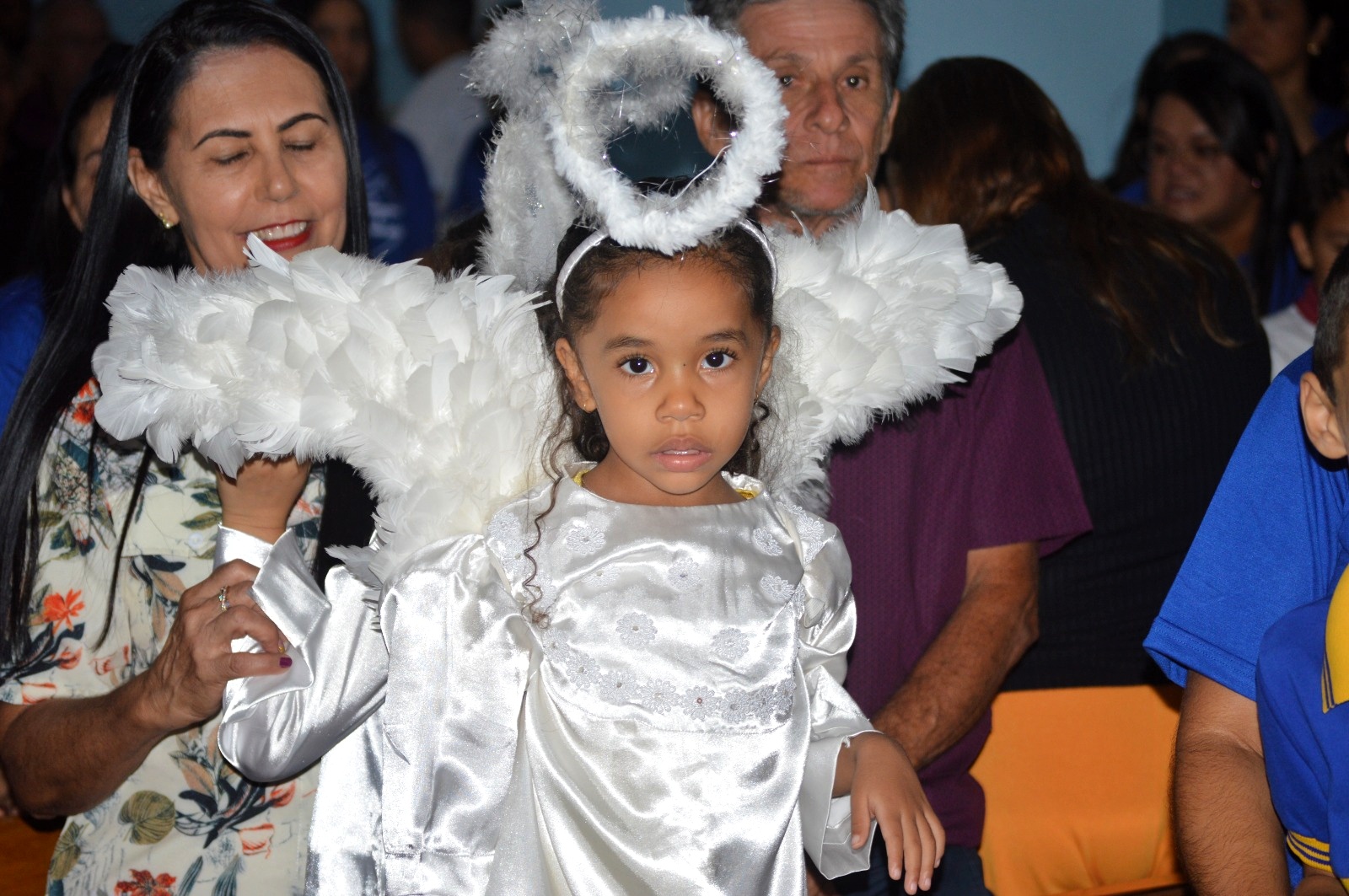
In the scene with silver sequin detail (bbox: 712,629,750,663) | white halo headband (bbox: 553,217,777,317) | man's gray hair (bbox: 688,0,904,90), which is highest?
man's gray hair (bbox: 688,0,904,90)

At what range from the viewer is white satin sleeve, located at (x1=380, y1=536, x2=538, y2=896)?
5.05 feet

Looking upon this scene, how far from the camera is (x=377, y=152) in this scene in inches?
179

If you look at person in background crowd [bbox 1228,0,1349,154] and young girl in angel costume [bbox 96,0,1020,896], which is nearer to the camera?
young girl in angel costume [bbox 96,0,1020,896]

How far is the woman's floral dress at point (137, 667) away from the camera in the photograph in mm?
1768

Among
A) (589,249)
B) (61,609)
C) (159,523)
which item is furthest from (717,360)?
(61,609)

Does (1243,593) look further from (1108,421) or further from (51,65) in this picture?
(51,65)

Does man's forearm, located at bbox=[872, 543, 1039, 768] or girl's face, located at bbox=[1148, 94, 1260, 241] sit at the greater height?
girl's face, located at bbox=[1148, 94, 1260, 241]

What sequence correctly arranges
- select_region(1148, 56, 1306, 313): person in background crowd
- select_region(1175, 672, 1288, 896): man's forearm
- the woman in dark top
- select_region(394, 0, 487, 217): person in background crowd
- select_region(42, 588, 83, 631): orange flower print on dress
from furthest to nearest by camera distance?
select_region(394, 0, 487, 217): person in background crowd
select_region(1148, 56, 1306, 313): person in background crowd
the woman in dark top
select_region(42, 588, 83, 631): orange flower print on dress
select_region(1175, 672, 1288, 896): man's forearm

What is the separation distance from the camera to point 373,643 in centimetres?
163

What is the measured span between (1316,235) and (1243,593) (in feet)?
6.77

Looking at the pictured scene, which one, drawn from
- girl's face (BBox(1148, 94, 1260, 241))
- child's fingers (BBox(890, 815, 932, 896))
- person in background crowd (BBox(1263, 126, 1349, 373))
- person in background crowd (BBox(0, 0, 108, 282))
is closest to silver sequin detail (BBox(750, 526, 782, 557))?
child's fingers (BBox(890, 815, 932, 896))

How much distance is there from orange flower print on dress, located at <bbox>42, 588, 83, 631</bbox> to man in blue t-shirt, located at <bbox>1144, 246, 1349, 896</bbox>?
1.41 m

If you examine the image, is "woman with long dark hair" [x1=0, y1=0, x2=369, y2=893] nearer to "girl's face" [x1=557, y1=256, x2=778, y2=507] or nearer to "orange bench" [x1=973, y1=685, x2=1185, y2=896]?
"girl's face" [x1=557, y1=256, x2=778, y2=507]

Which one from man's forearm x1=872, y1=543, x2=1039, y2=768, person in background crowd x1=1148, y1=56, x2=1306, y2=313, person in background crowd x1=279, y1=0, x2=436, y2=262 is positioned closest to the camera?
man's forearm x1=872, y1=543, x2=1039, y2=768
